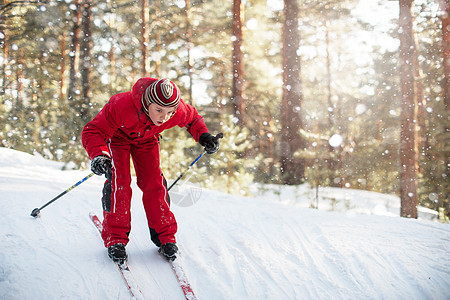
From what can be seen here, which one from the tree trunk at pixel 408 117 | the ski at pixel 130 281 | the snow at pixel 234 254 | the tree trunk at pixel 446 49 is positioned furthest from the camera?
the tree trunk at pixel 446 49

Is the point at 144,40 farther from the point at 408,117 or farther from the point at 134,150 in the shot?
the point at 408,117

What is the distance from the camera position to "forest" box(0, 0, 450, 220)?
7578mm

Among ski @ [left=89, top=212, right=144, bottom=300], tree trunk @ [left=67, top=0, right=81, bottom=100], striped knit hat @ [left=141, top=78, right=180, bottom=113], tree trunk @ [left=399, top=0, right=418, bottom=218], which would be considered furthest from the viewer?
tree trunk @ [left=67, top=0, right=81, bottom=100]

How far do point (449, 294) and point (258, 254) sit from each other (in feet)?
4.89

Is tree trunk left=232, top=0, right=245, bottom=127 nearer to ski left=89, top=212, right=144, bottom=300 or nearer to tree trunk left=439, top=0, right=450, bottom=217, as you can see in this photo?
tree trunk left=439, top=0, right=450, bottom=217

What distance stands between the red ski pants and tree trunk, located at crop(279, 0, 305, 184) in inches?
320

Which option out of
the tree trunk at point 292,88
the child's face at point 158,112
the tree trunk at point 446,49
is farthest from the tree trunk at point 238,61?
the child's face at point 158,112

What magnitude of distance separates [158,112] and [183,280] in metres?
1.36

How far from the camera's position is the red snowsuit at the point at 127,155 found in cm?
246

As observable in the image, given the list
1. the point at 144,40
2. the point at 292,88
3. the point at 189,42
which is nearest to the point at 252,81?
the point at 189,42

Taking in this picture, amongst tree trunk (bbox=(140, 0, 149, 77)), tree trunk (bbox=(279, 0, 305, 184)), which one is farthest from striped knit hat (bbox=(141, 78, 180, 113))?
tree trunk (bbox=(279, 0, 305, 184))

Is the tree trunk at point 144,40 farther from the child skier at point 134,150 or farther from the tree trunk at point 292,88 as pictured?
the child skier at point 134,150

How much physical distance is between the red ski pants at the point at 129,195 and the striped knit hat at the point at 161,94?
579 millimetres

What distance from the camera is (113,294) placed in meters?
2.01
